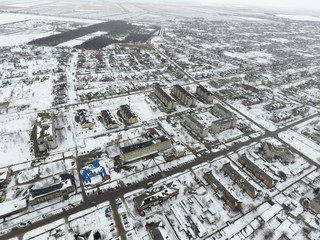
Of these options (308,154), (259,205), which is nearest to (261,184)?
(259,205)

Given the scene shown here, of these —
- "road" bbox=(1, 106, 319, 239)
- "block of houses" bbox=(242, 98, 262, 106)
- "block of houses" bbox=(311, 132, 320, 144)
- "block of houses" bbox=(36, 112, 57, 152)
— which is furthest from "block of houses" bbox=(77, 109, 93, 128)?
"block of houses" bbox=(311, 132, 320, 144)

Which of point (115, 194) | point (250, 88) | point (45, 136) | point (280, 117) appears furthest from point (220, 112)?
point (45, 136)

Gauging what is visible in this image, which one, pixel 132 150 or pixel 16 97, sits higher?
pixel 132 150

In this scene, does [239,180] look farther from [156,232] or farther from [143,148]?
[143,148]

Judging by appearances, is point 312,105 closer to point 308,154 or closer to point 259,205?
point 308,154

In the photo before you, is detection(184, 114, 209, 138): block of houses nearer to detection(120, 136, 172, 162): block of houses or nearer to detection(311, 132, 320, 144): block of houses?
detection(120, 136, 172, 162): block of houses
